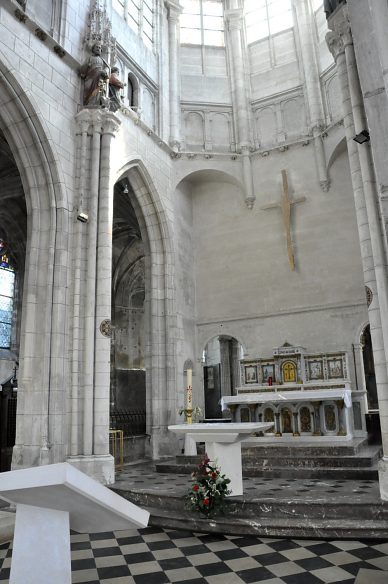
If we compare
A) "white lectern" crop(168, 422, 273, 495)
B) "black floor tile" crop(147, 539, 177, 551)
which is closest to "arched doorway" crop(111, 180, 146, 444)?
"white lectern" crop(168, 422, 273, 495)

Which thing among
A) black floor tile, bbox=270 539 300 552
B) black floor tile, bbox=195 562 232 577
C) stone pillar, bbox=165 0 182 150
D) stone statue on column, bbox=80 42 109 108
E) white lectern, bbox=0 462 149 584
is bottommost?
black floor tile, bbox=270 539 300 552

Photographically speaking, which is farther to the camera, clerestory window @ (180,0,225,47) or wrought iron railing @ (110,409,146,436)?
clerestory window @ (180,0,225,47)

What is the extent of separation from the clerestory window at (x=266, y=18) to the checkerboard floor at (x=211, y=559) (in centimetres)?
1609

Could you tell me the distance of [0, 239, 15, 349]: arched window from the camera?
56.3 ft

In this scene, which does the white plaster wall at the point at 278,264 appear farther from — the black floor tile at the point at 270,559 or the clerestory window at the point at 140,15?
the black floor tile at the point at 270,559

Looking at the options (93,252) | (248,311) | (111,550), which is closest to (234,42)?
(248,311)

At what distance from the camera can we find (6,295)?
1759cm

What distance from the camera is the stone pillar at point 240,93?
15.1m

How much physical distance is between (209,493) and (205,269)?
1001 cm


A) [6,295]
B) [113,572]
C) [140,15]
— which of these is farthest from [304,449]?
[140,15]

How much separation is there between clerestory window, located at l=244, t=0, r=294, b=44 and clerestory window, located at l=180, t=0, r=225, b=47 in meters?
0.98

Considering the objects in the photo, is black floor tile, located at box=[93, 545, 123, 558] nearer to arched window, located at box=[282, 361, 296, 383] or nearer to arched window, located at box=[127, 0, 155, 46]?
arched window, located at box=[282, 361, 296, 383]

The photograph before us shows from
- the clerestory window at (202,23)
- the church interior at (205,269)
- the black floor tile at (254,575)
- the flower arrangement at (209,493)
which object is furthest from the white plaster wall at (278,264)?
the black floor tile at (254,575)

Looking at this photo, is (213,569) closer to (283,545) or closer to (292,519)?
(283,545)
